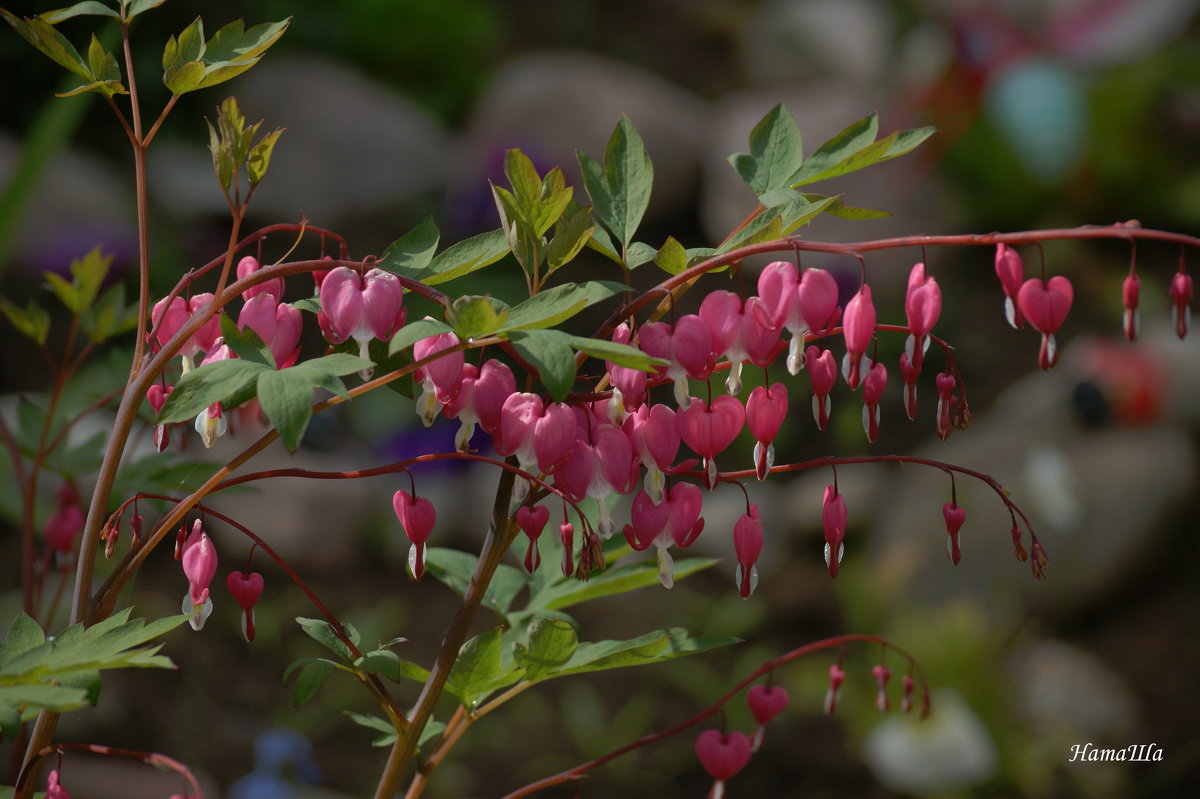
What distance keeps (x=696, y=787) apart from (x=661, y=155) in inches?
126

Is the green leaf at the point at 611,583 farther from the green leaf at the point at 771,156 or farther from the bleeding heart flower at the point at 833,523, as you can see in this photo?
the green leaf at the point at 771,156

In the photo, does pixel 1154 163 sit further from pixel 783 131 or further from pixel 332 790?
pixel 783 131

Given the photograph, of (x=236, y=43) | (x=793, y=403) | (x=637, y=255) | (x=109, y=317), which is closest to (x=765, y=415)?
(x=637, y=255)

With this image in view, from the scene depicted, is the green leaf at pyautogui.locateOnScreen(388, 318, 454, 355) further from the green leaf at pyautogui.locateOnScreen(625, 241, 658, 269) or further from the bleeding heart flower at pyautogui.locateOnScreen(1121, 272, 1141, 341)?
the bleeding heart flower at pyautogui.locateOnScreen(1121, 272, 1141, 341)

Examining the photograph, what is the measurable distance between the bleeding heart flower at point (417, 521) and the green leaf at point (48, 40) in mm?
407

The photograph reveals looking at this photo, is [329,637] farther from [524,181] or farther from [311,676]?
[524,181]

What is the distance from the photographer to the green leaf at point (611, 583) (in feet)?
3.49

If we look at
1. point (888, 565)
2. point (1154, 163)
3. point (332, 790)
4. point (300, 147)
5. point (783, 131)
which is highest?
point (783, 131)

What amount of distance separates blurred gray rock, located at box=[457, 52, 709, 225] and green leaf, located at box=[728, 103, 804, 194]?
13.8 feet

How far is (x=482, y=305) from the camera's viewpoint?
0.70 meters

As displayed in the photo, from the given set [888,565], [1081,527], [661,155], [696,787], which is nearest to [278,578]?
[696,787]

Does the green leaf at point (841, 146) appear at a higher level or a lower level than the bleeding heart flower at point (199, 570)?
higher

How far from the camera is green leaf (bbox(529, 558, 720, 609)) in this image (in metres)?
1.06

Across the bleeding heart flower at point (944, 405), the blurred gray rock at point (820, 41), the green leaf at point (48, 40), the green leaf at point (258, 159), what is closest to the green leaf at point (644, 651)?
the bleeding heart flower at point (944, 405)
